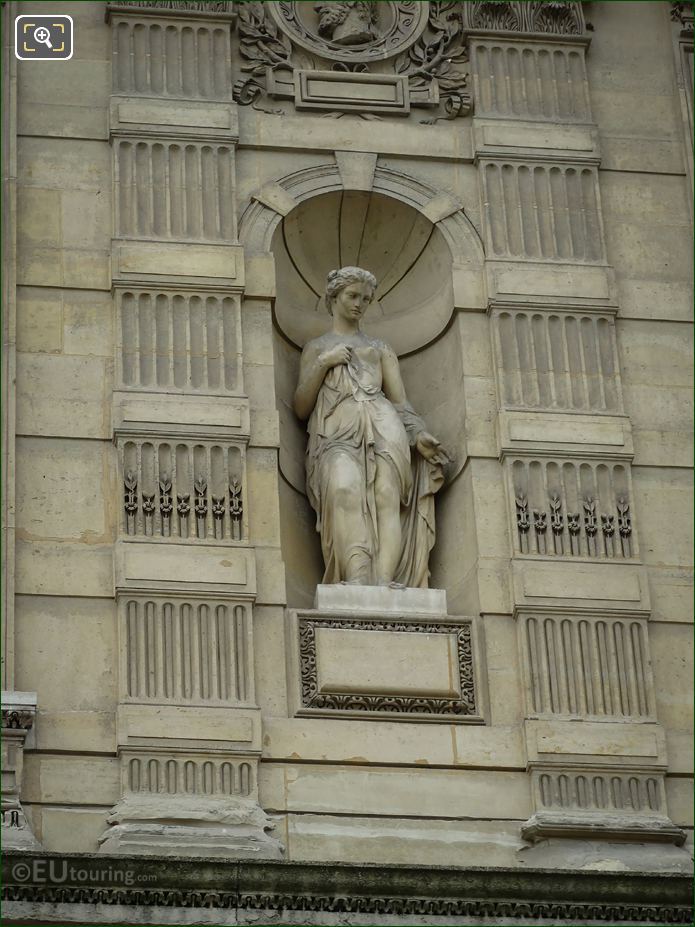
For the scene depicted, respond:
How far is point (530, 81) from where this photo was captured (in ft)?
68.8

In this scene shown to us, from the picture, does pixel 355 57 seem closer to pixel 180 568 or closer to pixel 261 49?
pixel 261 49

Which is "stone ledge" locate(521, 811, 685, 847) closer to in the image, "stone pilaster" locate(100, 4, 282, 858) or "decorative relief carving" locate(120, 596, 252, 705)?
"stone pilaster" locate(100, 4, 282, 858)

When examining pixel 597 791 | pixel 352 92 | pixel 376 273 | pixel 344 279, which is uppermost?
pixel 352 92

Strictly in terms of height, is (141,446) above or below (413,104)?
below

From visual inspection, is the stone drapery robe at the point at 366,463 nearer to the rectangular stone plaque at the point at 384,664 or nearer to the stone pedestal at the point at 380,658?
the stone pedestal at the point at 380,658

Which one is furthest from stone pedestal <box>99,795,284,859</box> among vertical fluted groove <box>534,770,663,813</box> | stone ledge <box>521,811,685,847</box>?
vertical fluted groove <box>534,770,663,813</box>

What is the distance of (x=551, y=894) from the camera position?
17.0m

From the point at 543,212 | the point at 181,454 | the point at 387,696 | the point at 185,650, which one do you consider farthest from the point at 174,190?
the point at 387,696

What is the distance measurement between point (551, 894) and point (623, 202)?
232 inches

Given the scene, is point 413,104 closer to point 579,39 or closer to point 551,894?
point 579,39

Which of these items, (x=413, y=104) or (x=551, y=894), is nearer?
(x=551, y=894)

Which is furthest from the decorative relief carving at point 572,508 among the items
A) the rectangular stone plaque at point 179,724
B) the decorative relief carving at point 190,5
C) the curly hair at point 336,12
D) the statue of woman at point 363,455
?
the decorative relief carving at point 190,5

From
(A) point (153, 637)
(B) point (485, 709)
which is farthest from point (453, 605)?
(A) point (153, 637)

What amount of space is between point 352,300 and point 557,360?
1.51m
